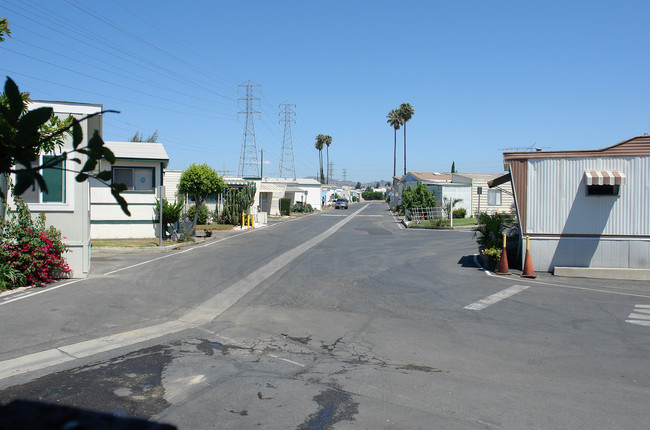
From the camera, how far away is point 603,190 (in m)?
15.4

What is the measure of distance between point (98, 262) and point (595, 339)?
13981 millimetres

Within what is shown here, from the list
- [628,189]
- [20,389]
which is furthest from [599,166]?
[20,389]

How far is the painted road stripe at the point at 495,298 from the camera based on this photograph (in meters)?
11.1

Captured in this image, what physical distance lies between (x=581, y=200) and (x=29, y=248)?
49.5ft

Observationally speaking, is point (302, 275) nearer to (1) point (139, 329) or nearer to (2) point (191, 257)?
(2) point (191, 257)

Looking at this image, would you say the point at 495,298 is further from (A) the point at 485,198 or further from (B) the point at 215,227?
(A) the point at 485,198

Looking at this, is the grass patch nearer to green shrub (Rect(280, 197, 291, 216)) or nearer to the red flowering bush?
green shrub (Rect(280, 197, 291, 216))

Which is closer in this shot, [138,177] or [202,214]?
[138,177]

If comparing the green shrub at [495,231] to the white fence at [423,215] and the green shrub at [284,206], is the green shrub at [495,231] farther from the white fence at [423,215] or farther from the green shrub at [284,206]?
the green shrub at [284,206]

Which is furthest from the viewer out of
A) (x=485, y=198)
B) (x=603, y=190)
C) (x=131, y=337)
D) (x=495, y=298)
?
(x=485, y=198)

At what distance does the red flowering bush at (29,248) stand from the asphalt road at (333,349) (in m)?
0.69

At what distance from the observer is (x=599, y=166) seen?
608 inches

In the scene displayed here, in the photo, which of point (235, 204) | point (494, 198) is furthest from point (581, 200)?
point (494, 198)

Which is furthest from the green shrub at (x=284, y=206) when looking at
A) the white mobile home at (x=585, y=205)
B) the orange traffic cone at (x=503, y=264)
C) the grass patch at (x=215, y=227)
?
the orange traffic cone at (x=503, y=264)
